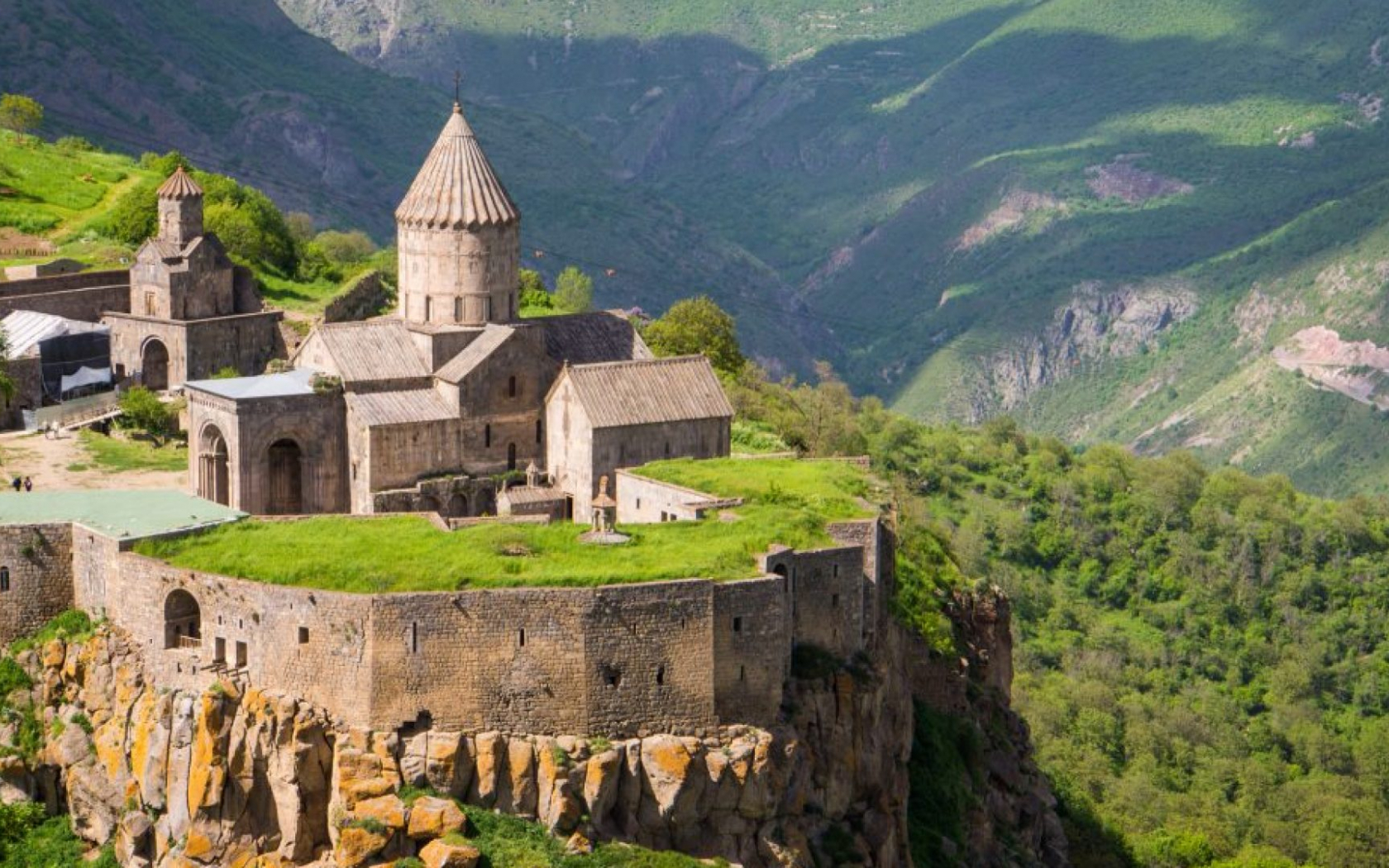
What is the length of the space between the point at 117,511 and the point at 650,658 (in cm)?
1145

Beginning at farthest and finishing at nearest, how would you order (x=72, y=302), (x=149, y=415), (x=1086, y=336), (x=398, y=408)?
1. (x=1086, y=336)
2. (x=72, y=302)
3. (x=149, y=415)
4. (x=398, y=408)

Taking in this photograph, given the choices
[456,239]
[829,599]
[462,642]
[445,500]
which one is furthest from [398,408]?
[462,642]

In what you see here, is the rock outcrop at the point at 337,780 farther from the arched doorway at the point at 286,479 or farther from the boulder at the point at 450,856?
the arched doorway at the point at 286,479

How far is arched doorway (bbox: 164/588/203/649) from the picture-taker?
47.1 metres

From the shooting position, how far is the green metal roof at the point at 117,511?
49.3 meters

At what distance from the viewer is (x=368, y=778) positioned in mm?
44500

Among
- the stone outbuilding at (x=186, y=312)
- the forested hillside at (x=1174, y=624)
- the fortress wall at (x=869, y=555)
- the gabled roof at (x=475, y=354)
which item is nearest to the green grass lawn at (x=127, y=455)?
the stone outbuilding at (x=186, y=312)

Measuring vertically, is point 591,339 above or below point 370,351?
above

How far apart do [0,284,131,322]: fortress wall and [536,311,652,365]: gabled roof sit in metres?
14.1

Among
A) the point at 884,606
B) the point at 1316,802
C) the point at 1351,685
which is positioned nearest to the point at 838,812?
the point at 884,606

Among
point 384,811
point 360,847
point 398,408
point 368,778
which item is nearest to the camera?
point 360,847

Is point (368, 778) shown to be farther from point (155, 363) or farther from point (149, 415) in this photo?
point (155, 363)

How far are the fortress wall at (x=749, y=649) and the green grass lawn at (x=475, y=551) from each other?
18.0 inches

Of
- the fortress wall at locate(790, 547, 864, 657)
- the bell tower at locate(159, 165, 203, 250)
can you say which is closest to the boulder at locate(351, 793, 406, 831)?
the fortress wall at locate(790, 547, 864, 657)
